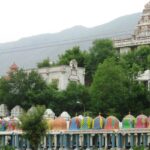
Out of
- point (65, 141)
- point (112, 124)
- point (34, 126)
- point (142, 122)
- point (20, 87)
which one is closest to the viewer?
point (34, 126)

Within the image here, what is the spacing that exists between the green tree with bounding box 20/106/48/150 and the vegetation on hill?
19348mm

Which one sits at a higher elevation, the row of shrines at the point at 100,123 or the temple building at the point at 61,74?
the temple building at the point at 61,74

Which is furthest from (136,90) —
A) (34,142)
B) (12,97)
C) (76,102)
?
(34,142)

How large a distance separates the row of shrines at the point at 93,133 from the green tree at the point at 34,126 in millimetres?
1842

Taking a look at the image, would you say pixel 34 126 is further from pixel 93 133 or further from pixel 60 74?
pixel 60 74

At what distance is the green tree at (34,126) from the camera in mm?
49938

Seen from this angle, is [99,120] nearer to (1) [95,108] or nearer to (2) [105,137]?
(2) [105,137]

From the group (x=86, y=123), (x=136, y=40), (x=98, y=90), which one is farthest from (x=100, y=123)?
(x=136, y=40)

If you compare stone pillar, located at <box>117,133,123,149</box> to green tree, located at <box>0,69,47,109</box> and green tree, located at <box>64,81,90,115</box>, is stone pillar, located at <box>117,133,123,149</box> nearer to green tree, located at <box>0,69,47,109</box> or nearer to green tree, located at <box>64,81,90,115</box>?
green tree, located at <box>64,81,90,115</box>

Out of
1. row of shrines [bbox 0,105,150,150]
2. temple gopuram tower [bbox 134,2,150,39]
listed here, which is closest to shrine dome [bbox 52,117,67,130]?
row of shrines [bbox 0,105,150,150]

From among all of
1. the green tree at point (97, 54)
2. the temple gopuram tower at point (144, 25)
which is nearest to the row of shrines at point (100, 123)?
the green tree at point (97, 54)

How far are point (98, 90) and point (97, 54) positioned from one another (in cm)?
2180

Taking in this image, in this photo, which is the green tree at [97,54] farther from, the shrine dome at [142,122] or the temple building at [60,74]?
the shrine dome at [142,122]

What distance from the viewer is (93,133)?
55312 mm
